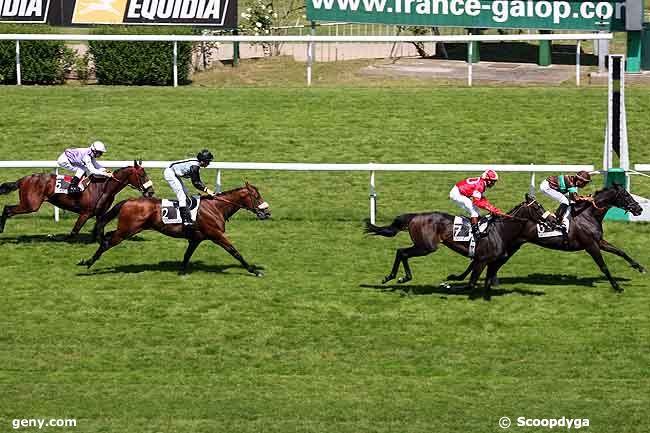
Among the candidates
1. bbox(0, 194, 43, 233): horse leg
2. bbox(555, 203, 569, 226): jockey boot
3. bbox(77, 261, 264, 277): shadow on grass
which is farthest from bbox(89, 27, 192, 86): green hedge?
bbox(555, 203, 569, 226): jockey boot

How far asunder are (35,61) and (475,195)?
43.1ft

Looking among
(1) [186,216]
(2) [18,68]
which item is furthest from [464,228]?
(2) [18,68]

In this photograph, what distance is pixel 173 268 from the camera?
52.0 ft

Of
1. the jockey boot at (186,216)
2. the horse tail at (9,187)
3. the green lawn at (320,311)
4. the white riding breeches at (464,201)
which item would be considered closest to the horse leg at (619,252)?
the green lawn at (320,311)

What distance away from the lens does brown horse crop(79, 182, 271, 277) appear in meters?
15.3

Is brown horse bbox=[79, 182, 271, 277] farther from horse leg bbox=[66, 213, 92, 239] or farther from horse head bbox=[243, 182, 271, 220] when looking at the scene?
horse leg bbox=[66, 213, 92, 239]

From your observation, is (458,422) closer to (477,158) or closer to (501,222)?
(501,222)

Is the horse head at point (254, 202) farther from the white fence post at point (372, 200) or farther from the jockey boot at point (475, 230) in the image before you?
the white fence post at point (372, 200)

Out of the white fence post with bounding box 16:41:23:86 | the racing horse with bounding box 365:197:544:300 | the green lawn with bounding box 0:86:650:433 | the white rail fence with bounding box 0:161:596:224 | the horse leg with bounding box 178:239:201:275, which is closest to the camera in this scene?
the green lawn with bounding box 0:86:650:433

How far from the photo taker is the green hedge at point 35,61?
25.3m

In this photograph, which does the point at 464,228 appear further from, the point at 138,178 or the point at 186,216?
the point at 138,178

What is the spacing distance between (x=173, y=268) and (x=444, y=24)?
37.6 feet

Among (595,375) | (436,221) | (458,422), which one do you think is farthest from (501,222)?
(458,422)

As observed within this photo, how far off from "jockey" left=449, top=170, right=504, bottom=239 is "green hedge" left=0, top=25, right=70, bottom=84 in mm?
12652
